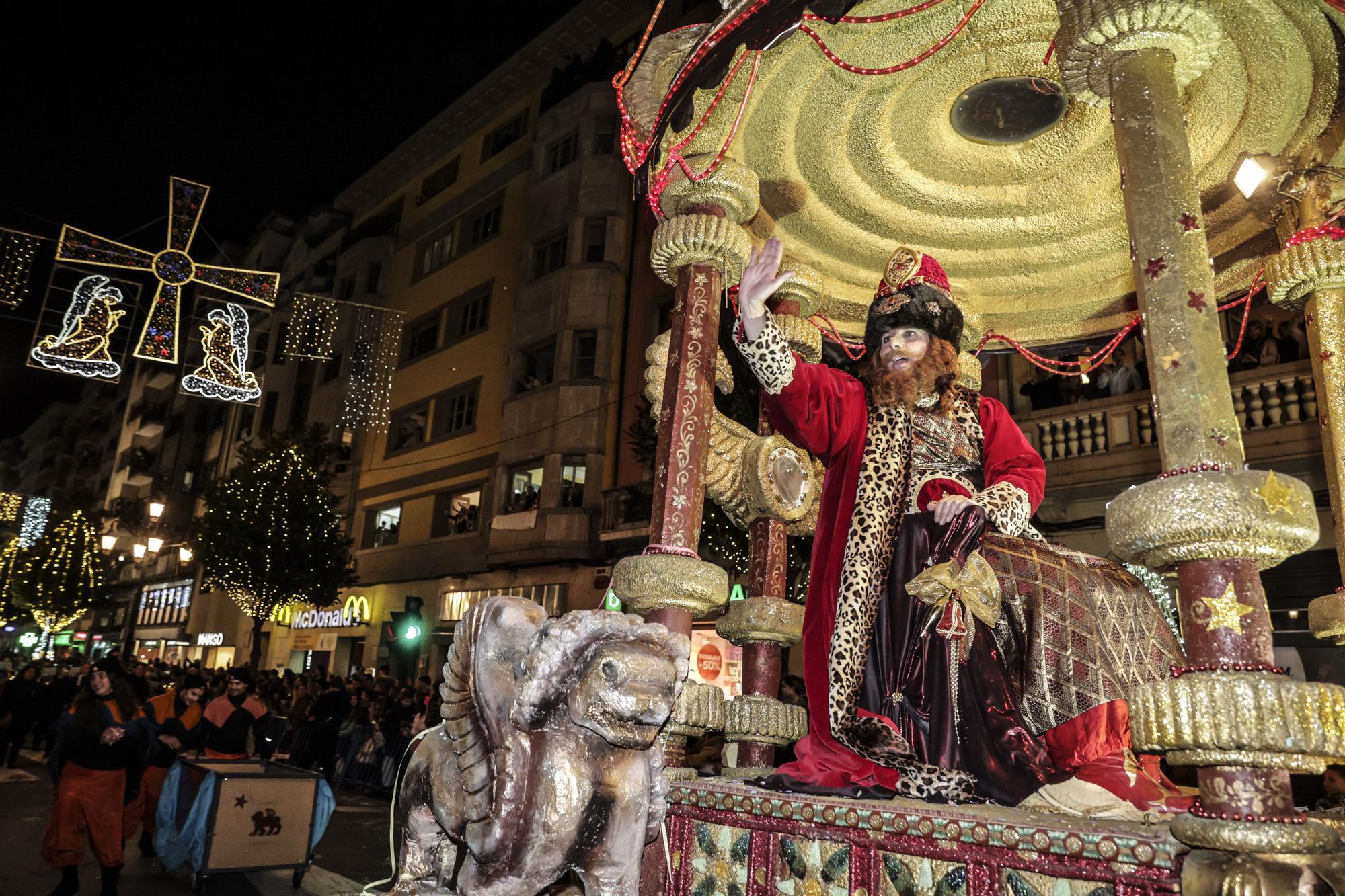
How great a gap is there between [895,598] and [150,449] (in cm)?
5370

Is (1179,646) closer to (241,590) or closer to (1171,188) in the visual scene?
(1171,188)

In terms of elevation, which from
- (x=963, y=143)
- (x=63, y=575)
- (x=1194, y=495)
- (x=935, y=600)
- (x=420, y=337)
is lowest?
(x=935, y=600)

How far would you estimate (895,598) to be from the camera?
3.94 m

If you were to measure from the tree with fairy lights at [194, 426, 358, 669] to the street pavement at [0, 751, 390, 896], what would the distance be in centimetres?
1238

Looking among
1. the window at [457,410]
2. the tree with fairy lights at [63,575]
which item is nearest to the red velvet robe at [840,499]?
the window at [457,410]

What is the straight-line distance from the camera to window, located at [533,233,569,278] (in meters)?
23.8

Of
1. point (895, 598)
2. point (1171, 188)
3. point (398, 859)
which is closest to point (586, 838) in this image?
point (398, 859)

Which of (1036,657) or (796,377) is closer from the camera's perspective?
(1036,657)

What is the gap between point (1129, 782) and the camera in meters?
3.33

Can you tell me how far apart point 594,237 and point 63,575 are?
33.1m

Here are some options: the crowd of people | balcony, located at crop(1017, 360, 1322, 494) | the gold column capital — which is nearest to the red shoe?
the gold column capital

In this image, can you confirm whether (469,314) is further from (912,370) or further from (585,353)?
(912,370)

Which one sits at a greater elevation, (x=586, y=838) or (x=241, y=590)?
(x=241, y=590)

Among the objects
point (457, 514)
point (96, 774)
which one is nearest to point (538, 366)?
point (457, 514)
